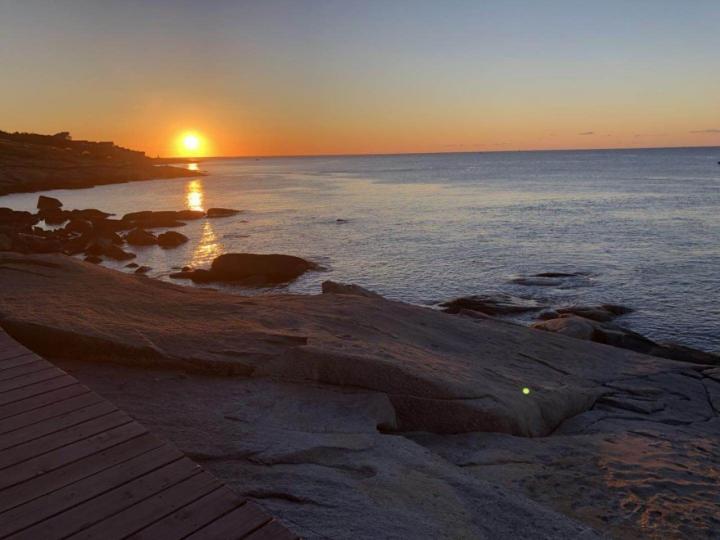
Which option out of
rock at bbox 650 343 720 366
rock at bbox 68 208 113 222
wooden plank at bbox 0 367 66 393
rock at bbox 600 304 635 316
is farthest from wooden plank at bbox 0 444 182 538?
rock at bbox 68 208 113 222

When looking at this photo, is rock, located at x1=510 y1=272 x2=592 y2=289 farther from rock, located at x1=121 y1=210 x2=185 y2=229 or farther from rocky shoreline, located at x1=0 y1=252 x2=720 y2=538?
rock, located at x1=121 y1=210 x2=185 y2=229

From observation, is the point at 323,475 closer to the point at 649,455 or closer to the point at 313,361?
the point at 313,361

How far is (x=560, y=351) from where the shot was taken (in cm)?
1370

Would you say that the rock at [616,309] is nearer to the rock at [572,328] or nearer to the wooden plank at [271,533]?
the rock at [572,328]

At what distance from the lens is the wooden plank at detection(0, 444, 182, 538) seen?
12.6ft

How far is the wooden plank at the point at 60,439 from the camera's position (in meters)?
4.66

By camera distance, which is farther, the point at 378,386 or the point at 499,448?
the point at 378,386

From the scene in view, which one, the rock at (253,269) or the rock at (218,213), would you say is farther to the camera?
the rock at (218,213)

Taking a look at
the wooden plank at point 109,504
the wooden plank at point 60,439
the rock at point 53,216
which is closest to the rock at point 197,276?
the wooden plank at point 60,439

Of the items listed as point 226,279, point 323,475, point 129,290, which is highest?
point 129,290

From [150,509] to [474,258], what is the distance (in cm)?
3146

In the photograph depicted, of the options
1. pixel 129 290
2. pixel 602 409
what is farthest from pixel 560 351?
pixel 129 290

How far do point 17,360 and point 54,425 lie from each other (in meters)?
2.39

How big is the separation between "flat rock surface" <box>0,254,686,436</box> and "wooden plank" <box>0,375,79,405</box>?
240 cm
